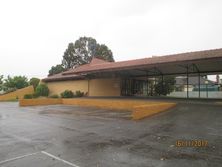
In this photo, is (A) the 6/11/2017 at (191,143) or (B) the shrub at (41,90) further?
(B) the shrub at (41,90)

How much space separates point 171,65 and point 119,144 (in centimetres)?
1042

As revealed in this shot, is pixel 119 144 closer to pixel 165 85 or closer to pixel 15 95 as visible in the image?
pixel 165 85

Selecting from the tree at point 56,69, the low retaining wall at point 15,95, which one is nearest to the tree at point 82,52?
the tree at point 56,69

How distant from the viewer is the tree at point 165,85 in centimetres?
2517

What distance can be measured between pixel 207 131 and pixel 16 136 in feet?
25.0

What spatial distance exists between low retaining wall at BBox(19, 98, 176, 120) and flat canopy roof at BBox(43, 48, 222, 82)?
108 inches

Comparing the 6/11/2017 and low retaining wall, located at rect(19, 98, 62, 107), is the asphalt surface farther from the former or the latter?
low retaining wall, located at rect(19, 98, 62, 107)

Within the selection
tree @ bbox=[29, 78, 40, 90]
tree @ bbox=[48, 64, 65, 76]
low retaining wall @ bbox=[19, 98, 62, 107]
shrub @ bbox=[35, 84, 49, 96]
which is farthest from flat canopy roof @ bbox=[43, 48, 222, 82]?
tree @ bbox=[48, 64, 65, 76]

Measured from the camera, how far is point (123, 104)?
17.4 metres

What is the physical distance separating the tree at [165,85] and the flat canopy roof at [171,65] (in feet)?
6.70

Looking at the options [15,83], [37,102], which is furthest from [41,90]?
[37,102]

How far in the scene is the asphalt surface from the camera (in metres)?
5.68

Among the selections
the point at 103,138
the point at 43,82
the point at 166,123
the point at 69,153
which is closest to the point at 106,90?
the point at 43,82

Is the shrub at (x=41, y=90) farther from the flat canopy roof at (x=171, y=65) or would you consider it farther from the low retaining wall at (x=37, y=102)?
the low retaining wall at (x=37, y=102)
